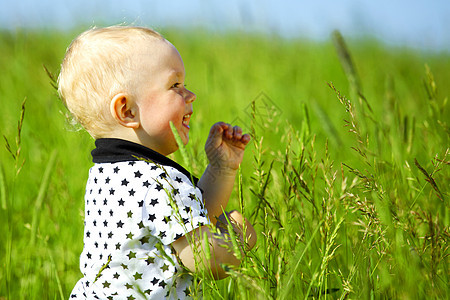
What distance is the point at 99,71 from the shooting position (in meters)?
1.55

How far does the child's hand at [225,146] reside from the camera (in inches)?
66.1

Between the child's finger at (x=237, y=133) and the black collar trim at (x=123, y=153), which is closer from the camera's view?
the black collar trim at (x=123, y=153)

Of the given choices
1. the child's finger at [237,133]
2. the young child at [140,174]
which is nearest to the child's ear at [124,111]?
the young child at [140,174]

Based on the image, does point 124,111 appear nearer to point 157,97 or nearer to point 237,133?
point 157,97

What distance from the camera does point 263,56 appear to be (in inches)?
222

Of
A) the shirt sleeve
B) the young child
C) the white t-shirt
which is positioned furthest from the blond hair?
the shirt sleeve

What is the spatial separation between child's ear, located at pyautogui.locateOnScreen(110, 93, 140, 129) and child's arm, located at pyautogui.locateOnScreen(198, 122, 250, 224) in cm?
27

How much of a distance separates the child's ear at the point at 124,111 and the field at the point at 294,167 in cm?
27

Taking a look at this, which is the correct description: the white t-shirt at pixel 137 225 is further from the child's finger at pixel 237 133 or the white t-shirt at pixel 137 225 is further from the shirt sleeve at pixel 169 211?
the child's finger at pixel 237 133

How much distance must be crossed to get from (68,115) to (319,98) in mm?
2805

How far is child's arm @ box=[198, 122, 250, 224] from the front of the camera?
1.67 metres

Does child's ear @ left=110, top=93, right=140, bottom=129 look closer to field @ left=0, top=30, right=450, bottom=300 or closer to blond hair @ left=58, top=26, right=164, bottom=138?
blond hair @ left=58, top=26, right=164, bottom=138

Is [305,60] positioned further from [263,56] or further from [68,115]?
[68,115]

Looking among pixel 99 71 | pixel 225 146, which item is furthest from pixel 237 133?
pixel 99 71
